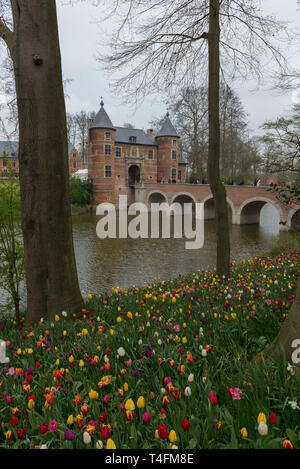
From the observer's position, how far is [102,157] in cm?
3825

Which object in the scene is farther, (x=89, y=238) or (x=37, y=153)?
(x=89, y=238)

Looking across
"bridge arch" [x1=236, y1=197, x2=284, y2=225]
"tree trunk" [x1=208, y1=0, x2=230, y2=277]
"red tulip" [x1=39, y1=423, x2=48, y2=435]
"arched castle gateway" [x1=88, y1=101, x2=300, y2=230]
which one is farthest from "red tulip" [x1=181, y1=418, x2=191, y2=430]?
"arched castle gateway" [x1=88, y1=101, x2=300, y2=230]

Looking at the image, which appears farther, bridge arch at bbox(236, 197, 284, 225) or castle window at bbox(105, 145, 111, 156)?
castle window at bbox(105, 145, 111, 156)

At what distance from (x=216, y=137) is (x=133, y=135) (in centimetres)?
3914

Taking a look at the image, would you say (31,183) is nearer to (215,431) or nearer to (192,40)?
(215,431)

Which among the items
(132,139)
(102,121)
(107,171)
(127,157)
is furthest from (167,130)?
(107,171)

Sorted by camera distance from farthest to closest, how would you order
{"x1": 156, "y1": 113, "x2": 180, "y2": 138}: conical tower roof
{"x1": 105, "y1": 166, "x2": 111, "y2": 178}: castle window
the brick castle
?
{"x1": 156, "y1": 113, "x2": 180, "y2": 138}: conical tower roof, {"x1": 105, "y1": 166, "x2": 111, "y2": 178}: castle window, the brick castle

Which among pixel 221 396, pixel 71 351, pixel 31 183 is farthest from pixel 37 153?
pixel 221 396

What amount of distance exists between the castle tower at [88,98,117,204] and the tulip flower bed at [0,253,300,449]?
118ft

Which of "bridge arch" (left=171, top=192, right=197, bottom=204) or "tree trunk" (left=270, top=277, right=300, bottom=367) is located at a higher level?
"bridge arch" (left=171, top=192, right=197, bottom=204)

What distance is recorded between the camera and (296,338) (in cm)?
201

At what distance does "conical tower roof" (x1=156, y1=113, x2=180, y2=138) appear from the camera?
4322 centimetres

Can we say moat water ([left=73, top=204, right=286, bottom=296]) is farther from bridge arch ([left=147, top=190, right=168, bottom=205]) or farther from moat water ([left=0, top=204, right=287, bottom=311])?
bridge arch ([left=147, top=190, right=168, bottom=205])
